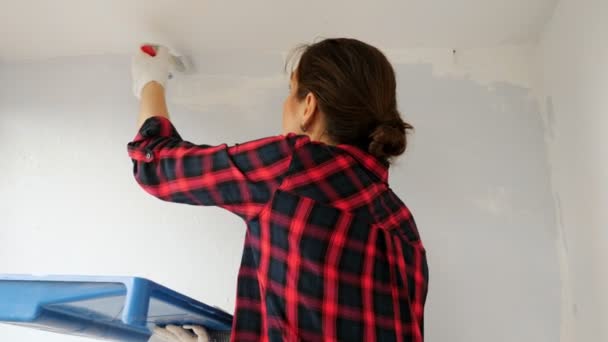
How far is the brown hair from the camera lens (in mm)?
788

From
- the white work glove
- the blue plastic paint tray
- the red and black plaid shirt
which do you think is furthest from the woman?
the white work glove

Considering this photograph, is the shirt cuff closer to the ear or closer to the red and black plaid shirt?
the red and black plaid shirt

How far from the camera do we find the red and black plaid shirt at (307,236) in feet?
2.29

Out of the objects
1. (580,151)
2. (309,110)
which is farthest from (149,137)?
(580,151)

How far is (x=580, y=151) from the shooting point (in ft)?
3.40

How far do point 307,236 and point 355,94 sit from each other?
0.80 ft

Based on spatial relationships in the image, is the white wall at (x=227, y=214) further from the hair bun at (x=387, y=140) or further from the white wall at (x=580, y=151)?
the hair bun at (x=387, y=140)

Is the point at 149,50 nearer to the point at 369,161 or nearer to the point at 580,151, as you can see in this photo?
the point at 369,161

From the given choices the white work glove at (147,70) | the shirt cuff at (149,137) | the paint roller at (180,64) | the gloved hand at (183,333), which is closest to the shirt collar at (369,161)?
the shirt cuff at (149,137)

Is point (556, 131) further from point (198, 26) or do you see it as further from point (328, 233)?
point (198, 26)

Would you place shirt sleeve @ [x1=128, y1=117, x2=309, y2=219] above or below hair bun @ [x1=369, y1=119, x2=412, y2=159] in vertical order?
below

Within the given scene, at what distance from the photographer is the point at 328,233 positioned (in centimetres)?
71

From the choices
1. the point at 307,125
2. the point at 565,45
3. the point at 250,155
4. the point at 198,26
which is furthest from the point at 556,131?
the point at 198,26

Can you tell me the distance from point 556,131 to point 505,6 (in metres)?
0.32
